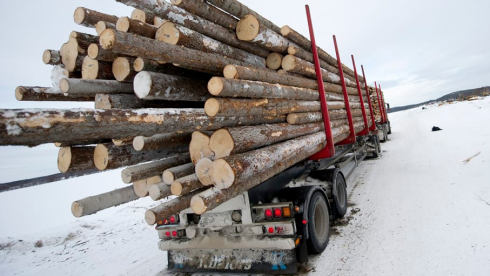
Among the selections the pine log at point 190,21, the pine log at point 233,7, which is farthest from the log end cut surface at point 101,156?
the pine log at point 233,7

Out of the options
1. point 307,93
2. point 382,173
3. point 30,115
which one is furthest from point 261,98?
point 382,173

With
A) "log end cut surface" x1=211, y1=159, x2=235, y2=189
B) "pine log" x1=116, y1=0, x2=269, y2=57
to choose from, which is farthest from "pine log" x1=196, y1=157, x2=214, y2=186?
"pine log" x1=116, y1=0, x2=269, y2=57

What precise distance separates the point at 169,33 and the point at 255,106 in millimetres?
1161

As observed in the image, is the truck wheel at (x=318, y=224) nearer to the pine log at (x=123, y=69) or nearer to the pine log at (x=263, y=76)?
the pine log at (x=263, y=76)

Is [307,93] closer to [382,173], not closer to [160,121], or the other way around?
[160,121]

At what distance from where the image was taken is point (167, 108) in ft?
8.05

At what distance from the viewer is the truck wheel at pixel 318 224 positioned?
3898 mm

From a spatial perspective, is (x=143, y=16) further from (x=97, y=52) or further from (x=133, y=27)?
(x=97, y=52)

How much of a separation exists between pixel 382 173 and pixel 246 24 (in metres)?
7.00

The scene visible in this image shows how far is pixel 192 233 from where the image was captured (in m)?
4.01

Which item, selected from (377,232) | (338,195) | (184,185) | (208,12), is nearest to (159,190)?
(184,185)

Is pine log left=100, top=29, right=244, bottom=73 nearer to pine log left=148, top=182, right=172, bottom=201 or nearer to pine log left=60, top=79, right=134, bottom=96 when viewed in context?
pine log left=60, top=79, right=134, bottom=96

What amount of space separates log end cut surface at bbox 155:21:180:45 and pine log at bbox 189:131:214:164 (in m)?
0.89

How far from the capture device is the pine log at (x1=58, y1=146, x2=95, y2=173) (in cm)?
213
